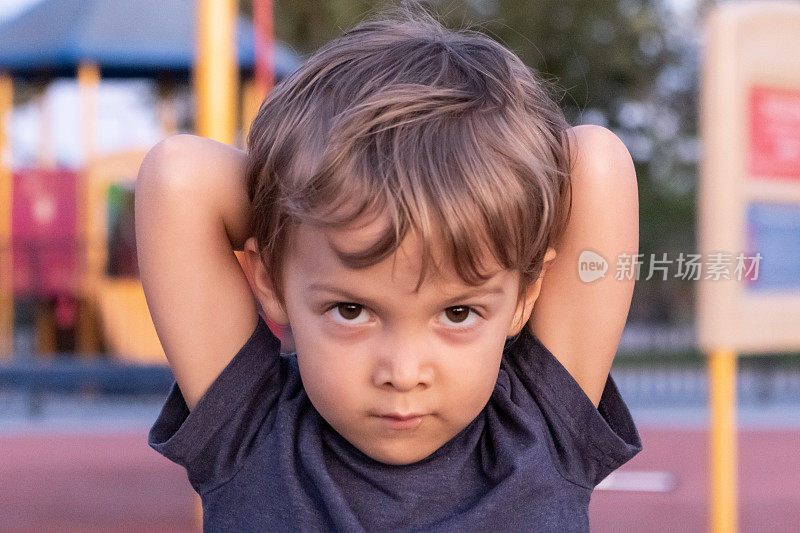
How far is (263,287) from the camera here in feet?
4.18

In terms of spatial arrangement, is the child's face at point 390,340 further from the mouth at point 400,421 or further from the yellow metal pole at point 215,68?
the yellow metal pole at point 215,68

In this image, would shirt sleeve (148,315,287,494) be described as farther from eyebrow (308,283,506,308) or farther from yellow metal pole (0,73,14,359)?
yellow metal pole (0,73,14,359)

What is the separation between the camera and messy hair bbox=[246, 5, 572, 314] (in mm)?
1091

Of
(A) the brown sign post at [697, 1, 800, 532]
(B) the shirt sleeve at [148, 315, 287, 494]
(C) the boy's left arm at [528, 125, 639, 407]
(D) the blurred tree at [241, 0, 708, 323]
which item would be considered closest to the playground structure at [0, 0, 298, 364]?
(D) the blurred tree at [241, 0, 708, 323]

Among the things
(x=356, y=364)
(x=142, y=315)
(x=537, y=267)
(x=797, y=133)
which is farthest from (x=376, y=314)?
(x=142, y=315)

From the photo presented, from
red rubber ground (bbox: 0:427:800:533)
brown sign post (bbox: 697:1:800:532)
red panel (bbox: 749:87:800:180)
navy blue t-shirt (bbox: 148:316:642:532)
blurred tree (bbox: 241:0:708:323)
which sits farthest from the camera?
blurred tree (bbox: 241:0:708:323)

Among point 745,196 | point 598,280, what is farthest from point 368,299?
point 745,196

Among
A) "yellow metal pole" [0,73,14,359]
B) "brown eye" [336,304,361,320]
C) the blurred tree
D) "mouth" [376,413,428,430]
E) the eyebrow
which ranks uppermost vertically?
the blurred tree

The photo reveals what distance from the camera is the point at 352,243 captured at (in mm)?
A: 1090

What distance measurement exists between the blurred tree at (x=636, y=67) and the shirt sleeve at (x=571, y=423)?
1016 centimetres

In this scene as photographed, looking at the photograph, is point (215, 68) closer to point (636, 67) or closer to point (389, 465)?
point (389, 465)

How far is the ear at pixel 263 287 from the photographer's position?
4.14 ft

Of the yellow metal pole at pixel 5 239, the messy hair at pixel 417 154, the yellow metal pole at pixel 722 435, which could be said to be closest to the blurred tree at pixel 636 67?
the yellow metal pole at pixel 5 239

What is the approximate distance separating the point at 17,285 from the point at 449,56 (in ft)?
27.2
